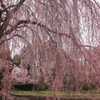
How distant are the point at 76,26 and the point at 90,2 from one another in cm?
40

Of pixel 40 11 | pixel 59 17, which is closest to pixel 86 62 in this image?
pixel 59 17

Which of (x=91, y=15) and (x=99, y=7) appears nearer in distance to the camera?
(x=91, y=15)

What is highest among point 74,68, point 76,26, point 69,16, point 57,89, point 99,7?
point 99,7

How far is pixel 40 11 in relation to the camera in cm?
207

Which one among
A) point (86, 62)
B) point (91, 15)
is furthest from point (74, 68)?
point (91, 15)

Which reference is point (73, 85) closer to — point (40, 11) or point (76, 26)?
point (76, 26)

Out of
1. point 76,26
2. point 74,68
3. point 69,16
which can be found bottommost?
point 74,68

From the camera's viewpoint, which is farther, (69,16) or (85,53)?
(85,53)

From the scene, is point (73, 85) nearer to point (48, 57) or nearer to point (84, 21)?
point (48, 57)

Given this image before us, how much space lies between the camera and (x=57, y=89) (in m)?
2.06

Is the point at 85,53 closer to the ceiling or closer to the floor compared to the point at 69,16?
closer to the floor

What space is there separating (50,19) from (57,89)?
0.83 metres

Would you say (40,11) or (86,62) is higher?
(40,11)

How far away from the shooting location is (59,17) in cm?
209
